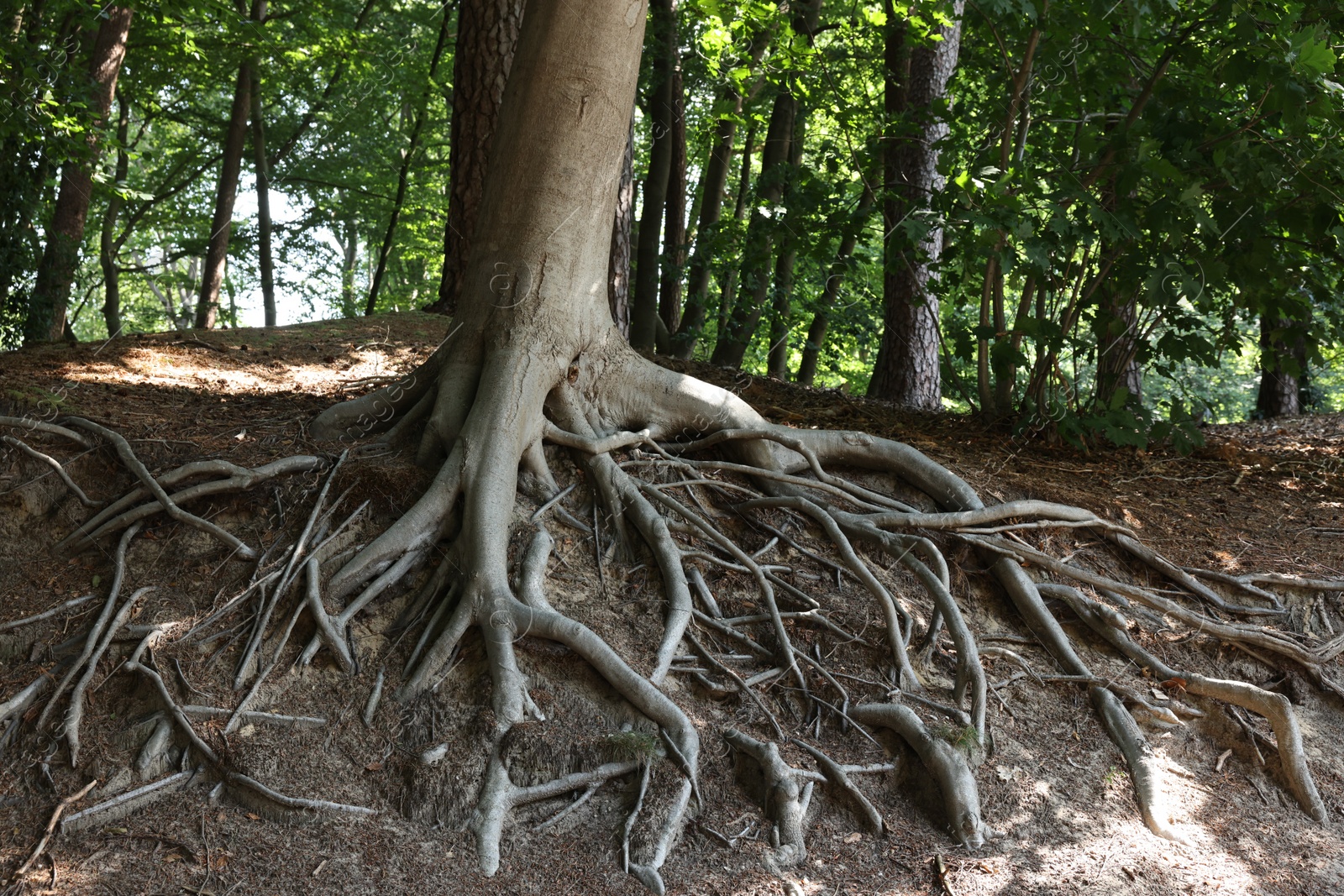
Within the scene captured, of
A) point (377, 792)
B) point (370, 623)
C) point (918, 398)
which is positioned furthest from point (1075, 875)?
point (918, 398)

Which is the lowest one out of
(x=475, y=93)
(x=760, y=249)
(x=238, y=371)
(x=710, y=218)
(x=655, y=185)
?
(x=238, y=371)

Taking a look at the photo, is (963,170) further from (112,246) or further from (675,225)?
(112,246)

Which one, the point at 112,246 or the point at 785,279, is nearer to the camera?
the point at 785,279

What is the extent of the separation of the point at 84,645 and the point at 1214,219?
242 inches

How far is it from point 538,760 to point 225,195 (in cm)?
1420

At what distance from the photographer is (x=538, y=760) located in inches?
147

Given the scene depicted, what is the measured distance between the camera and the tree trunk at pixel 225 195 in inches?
590

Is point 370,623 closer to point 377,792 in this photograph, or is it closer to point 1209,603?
point 377,792

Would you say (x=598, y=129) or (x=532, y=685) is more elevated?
(x=598, y=129)

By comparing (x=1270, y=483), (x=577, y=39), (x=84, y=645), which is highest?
(x=577, y=39)

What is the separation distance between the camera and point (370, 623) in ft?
13.8

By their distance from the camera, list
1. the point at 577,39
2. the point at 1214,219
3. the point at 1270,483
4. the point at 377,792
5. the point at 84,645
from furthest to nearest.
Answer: the point at 1270,483 → the point at 1214,219 → the point at 577,39 → the point at 84,645 → the point at 377,792

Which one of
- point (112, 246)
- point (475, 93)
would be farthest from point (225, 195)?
point (475, 93)

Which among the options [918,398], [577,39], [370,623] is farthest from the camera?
[918,398]
